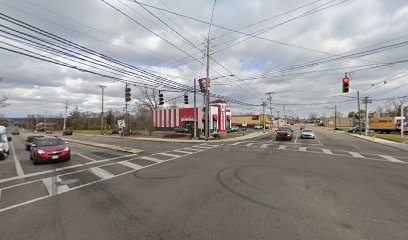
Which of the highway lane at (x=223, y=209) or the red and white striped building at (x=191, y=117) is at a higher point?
the red and white striped building at (x=191, y=117)

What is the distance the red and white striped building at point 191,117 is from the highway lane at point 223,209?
1323 inches

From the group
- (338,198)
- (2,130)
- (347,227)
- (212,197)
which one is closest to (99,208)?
(212,197)

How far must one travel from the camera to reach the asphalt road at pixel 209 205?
3.79m

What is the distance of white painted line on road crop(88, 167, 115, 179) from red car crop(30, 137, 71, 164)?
3.13 meters

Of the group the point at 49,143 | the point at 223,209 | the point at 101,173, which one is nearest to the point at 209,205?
the point at 223,209

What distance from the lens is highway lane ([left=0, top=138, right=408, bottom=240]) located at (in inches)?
148

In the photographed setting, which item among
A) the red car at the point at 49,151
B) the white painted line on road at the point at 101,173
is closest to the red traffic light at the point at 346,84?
the white painted line on road at the point at 101,173

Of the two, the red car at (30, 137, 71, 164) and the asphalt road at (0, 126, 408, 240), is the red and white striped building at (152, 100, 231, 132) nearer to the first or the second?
the red car at (30, 137, 71, 164)

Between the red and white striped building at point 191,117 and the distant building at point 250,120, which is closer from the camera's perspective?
the red and white striped building at point 191,117

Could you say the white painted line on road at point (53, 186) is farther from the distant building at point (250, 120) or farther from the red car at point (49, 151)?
the distant building at point (250, 120)

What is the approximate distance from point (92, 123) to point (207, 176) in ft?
314

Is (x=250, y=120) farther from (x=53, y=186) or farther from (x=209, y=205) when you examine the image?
(x=209, y=205)

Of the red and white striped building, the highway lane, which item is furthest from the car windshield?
the red and white striped building

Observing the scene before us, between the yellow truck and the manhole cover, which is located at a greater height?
the yellow truck
